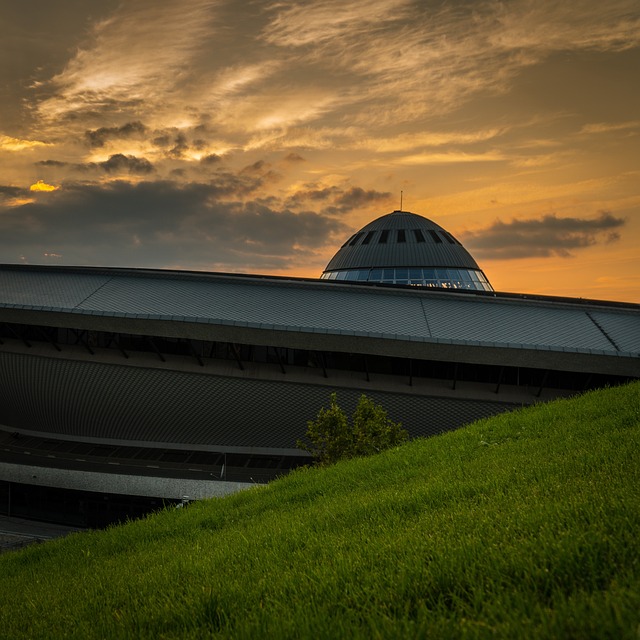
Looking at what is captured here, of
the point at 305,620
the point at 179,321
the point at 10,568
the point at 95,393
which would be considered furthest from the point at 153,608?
the point at 95,393

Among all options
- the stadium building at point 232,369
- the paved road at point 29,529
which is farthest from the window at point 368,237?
the paved road at point 29,529

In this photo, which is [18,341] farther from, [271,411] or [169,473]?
[271,411]

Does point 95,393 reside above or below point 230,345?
below

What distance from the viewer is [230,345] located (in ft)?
95.7

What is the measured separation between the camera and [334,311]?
3128cm

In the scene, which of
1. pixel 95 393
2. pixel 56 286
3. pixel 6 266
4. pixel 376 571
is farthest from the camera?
pixel 6 266

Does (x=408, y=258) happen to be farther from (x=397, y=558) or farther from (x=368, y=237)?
(x=397, y=558)

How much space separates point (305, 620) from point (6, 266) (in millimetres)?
42758

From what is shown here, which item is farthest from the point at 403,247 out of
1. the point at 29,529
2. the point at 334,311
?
the point at 29,529

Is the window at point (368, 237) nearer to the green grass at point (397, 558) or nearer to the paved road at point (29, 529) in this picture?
the paved road at point (29, 529)

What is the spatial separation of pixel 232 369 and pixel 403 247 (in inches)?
1099

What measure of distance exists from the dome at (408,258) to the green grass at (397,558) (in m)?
38.0

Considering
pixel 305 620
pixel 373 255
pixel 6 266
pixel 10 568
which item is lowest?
pixel 10 568

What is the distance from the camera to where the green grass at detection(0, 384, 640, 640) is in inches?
184
